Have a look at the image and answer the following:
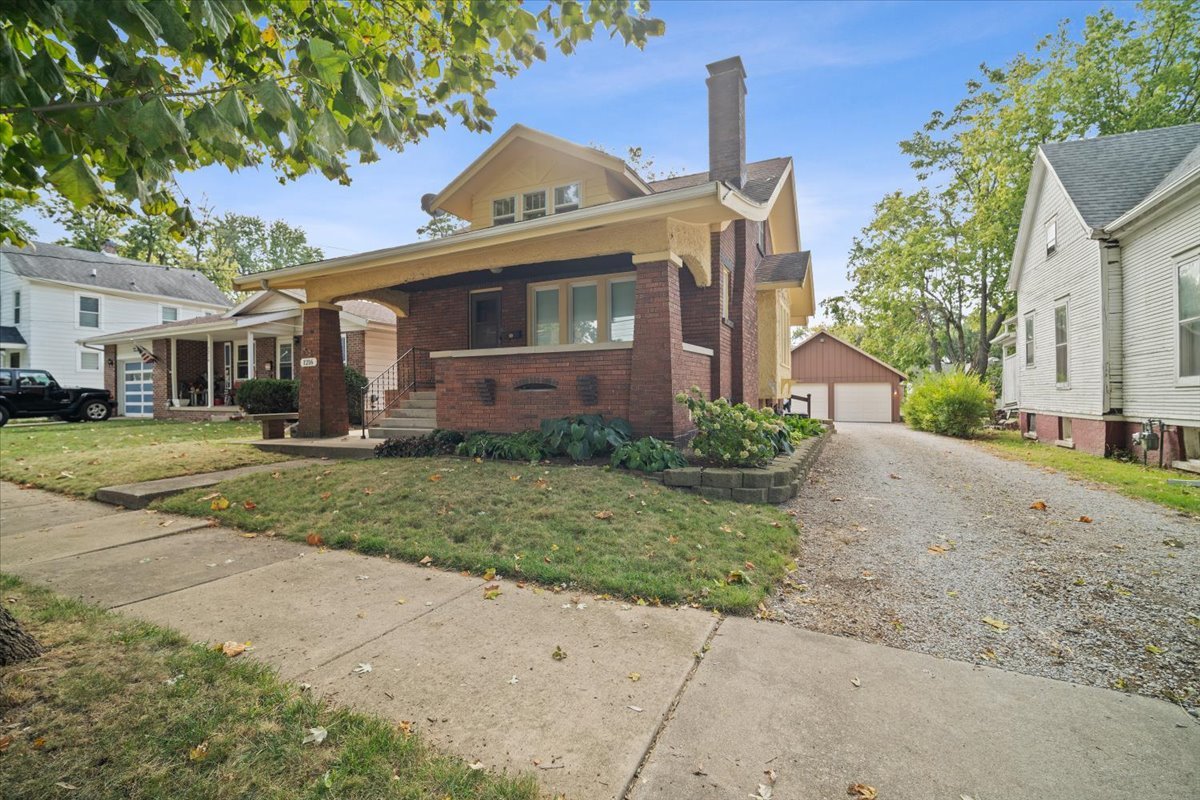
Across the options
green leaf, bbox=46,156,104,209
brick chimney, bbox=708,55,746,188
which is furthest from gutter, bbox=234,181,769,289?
green leaf, bbox=46,156,104,209

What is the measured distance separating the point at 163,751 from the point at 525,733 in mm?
1301

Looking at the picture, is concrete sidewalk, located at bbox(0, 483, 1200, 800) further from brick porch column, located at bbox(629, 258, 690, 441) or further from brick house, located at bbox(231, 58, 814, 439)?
brick house, located at bbox(231, 58, 814, 439)

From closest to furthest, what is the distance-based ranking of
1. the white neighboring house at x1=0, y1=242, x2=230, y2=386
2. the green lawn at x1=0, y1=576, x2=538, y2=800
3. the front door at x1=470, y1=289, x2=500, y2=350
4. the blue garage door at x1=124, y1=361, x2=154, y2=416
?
the green lawn at x1=0, y1=576, x2=538, y2=800 < the front door at x1=470, y1=289, x2=500, y2=350 < the blue garage door at x1=124, y1=361, x2=154, y2=416 < the white neighboring house at x1=0, y1=242, x2=230, y2=386

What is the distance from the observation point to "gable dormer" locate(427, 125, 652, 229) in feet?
33.3

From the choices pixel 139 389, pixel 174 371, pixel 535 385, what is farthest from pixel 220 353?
pixel 535 385

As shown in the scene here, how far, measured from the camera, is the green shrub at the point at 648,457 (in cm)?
641

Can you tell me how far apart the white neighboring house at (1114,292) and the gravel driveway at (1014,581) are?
386cm

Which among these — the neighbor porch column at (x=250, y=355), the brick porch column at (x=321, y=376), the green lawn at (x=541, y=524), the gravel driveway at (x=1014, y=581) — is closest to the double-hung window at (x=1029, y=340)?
the gravel driveway at (x=1014, y=581)

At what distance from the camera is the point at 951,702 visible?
2.31m

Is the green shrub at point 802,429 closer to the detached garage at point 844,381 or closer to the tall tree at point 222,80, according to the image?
the tall tree at point 222,80

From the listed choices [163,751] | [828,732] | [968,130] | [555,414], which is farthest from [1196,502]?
[968,130]

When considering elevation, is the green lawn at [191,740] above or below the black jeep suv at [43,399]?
below

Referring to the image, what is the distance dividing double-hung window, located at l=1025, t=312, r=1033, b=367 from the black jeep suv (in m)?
30.6

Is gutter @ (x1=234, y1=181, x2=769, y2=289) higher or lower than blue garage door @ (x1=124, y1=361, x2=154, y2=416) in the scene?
higher
